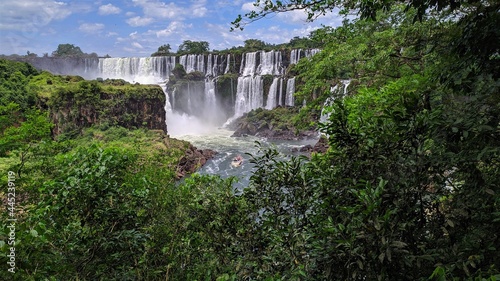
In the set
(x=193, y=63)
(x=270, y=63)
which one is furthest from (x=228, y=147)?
(x=193, y=63)

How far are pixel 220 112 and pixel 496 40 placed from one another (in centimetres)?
3817

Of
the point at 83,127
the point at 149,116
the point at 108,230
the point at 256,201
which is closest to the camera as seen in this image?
the point at 256,201

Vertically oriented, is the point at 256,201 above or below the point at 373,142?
below

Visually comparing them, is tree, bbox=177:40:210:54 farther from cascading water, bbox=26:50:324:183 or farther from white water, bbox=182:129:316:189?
white water, bbox=182:129:316:189

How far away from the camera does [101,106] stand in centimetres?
2578

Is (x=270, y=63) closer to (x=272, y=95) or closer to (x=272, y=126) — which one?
(x=272, y=95)

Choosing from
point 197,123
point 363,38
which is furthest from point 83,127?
point 363,38

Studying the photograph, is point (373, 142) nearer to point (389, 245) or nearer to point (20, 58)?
point (389, 245)

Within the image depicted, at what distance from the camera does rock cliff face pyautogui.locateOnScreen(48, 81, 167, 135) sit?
80.0 feet

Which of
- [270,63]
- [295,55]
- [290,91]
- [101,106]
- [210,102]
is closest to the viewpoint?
[101,106]

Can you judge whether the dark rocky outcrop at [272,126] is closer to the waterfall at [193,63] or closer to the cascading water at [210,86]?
the cascading water at [210,86]

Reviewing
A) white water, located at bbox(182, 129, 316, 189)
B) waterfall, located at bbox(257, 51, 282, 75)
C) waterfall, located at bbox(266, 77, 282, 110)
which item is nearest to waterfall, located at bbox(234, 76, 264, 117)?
waterfall, located at bbox(266, 77, 282, 110)

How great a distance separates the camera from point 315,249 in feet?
6.50

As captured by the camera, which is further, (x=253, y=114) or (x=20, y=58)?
(x=20, y=58)
